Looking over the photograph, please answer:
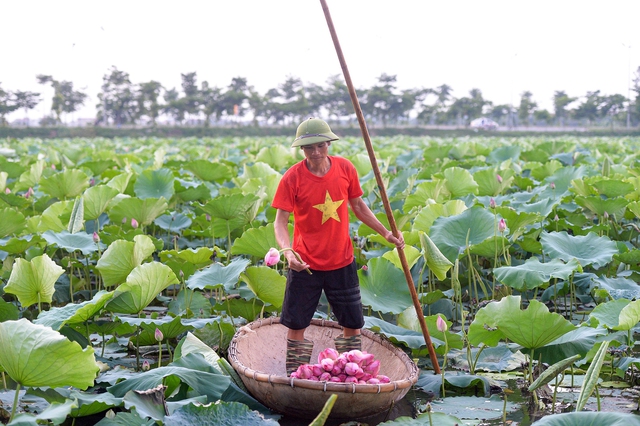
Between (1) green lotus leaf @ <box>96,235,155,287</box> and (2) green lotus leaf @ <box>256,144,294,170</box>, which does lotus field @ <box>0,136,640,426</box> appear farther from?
(2) green lotus leaf @ <box>256,144,294,170</box>

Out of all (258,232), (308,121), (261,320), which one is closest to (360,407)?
(261,320)

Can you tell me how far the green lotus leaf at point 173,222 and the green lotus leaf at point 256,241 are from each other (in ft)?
4.34

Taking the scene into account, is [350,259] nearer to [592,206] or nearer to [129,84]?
[592,206]

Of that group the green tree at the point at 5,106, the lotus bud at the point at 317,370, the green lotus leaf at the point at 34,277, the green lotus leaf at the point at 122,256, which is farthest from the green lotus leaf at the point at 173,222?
the green tree at the point at 5,106

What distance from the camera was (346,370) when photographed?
6.20ft

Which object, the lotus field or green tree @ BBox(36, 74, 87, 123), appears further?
green tree @ BBox(36, 74, 87, 123)

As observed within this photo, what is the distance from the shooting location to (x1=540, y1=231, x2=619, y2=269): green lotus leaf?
280 centimetres

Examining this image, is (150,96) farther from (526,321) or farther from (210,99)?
(526,321)

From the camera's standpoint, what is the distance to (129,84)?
147 feet

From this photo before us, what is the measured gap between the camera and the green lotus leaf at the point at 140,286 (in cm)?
222

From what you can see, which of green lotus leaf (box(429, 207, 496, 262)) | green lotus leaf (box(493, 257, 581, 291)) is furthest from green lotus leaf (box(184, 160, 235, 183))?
green lotus leaf (box(493, 257, 581, 291))

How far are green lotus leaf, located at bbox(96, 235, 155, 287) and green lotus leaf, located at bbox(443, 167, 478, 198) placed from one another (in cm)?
212

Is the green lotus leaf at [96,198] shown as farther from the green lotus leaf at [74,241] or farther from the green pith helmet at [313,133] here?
the green pith helmet at [313,133]

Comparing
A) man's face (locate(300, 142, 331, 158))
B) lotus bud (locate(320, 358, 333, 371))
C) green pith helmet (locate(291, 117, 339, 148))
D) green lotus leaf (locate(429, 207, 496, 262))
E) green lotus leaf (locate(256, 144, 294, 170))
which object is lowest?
lotus bud (locate(320, 358, 333, 371))
